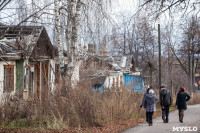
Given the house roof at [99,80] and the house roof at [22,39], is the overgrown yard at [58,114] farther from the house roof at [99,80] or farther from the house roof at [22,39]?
the house roof at [99,80]

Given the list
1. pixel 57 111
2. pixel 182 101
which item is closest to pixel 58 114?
pixel 57 111

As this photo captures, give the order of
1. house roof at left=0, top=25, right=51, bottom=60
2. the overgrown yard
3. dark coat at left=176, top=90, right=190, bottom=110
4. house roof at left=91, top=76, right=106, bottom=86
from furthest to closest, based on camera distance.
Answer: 1. house roof at left=91, top=76, right=106, bottom=86
2. dark coat at left=176, top=90, right=190, bottom=110
3. the overgrown yard
4. house roof at left=0, top=25, right=51, bottom=60

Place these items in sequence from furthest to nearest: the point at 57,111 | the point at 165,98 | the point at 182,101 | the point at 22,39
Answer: the point at 182,101
the point at 165,98
the point at 57,111
the point at 22,39

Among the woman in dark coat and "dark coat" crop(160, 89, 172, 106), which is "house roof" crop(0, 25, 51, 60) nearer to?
"dark coat" crop(160, 89, 172, 106)

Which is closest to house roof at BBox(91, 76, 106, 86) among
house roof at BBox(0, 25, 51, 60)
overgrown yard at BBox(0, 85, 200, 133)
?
house roof at BBox(0, 25, 51, 60)

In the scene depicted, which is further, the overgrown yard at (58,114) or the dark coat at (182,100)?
the dark coat at (182,100)

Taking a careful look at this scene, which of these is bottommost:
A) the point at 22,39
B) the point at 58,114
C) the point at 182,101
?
the point at 58,114

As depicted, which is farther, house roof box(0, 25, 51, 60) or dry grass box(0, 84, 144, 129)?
dry grass box(0, 84, 144, 129)

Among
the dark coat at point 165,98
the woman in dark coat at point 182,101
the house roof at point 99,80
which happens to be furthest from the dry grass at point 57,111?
the house roof at point 99,80

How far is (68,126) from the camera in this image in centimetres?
1105

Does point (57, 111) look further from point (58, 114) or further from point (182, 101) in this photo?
point (182, 101)

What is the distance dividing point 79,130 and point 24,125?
2.39 metres

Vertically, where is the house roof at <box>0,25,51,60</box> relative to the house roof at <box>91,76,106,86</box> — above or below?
above

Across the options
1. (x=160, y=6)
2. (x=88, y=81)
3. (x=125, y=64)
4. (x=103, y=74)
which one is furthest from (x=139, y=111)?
(x=125, y=64)
